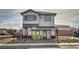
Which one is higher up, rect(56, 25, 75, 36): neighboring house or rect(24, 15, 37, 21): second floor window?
rect(24, 15, 37, 21): second floor window

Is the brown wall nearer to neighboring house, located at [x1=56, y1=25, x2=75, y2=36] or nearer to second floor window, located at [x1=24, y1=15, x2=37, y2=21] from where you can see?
neighboring house, located at [x1=56, y1=25, x2=75, y2=36]

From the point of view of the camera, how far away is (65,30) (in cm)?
214

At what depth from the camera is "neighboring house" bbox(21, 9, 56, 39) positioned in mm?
2141

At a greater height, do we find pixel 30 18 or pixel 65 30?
pixel 30 18

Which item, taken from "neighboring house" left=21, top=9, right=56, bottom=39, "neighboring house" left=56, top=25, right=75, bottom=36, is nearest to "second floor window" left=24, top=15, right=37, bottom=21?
"neighboring house" left=21, top=9, right=56, bottom=39

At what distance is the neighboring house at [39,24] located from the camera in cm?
214

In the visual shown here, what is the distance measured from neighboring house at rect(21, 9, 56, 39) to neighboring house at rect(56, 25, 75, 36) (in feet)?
0.22

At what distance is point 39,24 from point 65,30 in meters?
0.33

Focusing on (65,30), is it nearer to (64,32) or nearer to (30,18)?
(64,32)

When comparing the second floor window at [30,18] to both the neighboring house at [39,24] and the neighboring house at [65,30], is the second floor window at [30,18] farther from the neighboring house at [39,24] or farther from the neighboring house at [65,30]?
the neighboring house at [65,30]

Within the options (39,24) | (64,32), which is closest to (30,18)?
(39,24)

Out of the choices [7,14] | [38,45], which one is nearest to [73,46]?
[38,45]

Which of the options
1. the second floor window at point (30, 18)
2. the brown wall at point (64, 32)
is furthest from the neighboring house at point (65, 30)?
the second floor window at point (30, 18)
